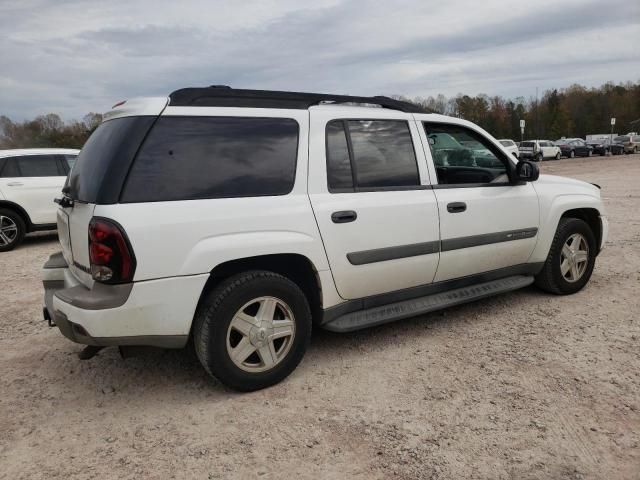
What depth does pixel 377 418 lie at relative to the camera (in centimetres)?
289

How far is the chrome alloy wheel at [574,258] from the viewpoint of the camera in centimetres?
481

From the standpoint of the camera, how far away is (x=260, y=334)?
10.4 feet

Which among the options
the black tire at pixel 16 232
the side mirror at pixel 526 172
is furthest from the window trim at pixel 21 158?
the side mirror at pixel 526 172

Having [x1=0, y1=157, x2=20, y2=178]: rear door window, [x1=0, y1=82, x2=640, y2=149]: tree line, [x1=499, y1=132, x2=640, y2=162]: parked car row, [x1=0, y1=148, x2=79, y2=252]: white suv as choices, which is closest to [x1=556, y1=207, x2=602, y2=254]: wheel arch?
[x1=0, y1=148, x2=79, y2=252]: white suv

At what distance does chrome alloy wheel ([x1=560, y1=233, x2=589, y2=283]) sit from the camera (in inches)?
189

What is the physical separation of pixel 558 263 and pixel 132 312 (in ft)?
12.4

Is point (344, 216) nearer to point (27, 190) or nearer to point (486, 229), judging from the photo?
point (486, 229)

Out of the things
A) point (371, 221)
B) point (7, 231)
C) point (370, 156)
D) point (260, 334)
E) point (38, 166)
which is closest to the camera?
point (260, 334)

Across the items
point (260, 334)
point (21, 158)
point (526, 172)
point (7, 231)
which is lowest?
point (260, 334)

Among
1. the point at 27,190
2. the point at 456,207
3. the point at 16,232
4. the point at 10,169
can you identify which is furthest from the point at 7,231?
the point at 456,207

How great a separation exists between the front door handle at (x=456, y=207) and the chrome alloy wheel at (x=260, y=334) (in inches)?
59.5

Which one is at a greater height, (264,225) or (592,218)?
(264,225)

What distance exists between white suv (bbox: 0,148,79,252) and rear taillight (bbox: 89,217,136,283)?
670 centimetres

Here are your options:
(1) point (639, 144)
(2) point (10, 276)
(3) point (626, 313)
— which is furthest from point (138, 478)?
(1) point (639, 144)
